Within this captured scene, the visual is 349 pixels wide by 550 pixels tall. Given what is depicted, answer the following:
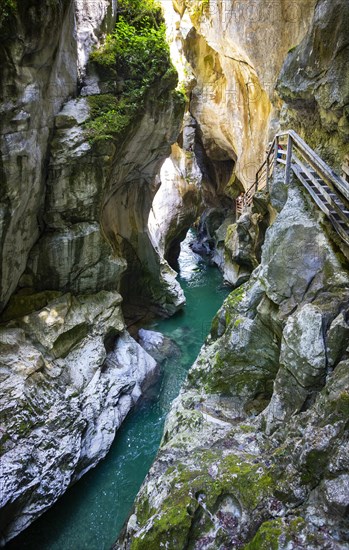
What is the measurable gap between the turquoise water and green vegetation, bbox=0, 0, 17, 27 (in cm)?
957

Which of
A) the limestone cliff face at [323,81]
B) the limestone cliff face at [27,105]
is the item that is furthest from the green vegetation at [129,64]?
the limestone cliff face at [323,81]

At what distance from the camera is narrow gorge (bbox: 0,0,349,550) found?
432 cm

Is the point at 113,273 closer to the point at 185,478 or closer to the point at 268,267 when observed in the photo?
the point at 268,267

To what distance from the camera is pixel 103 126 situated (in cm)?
958

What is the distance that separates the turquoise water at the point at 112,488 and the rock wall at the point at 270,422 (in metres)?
2.17

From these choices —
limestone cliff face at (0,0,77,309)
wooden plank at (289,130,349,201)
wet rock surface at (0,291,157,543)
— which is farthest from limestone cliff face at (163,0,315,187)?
wet rock surface at (0,291,157,543)

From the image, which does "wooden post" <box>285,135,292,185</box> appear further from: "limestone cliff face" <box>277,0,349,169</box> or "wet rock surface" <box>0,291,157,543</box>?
"wet rock surface" <box>0,291,157,543</box>

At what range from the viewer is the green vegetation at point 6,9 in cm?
631

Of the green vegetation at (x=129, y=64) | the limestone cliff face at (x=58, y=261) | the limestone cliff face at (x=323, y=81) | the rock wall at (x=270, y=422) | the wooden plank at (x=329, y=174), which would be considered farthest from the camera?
the green vegetation at (x=129, y=64)

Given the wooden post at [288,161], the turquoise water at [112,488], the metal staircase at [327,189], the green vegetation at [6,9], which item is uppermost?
the green vegetation at [6,9]

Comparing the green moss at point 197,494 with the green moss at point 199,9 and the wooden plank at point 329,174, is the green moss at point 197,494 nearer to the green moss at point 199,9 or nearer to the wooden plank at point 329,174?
the wooden plank at point 329,174

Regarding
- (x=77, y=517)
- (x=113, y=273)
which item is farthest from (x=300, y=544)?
(x=113, y=273)

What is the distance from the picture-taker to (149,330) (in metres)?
14.8

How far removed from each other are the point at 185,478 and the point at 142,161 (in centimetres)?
1054
